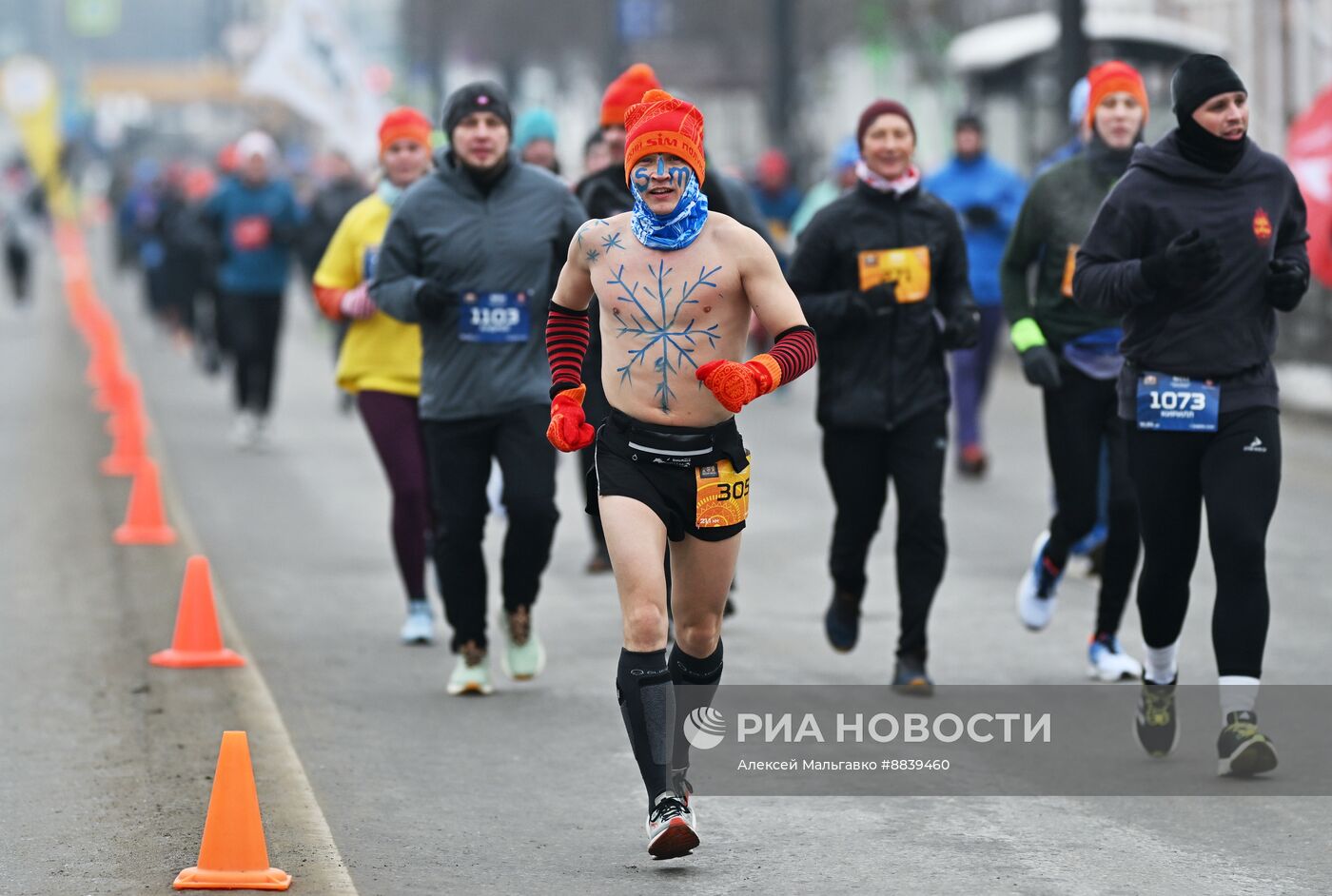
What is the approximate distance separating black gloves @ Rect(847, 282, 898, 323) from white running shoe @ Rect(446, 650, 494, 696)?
1.67 meters

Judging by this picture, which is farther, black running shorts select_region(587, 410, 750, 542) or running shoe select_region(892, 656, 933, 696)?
running shoe select_region(892, 656, 933, 696)

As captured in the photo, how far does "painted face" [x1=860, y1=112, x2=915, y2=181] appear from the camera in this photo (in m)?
8.56

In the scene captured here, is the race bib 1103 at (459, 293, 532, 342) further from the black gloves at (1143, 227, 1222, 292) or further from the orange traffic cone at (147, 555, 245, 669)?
the black gloves at (1143, 227, 1222, 292)

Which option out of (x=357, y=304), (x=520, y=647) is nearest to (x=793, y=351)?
(x=520, y=647)

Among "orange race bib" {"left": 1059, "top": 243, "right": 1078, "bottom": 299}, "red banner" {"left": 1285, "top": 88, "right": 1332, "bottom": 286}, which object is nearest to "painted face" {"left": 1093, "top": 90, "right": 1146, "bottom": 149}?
"orange race bib" {"left": 1059, "top": 243, "right": 1078, "bottom": 299}

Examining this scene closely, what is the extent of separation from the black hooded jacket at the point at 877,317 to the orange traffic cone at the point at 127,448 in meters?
6.34

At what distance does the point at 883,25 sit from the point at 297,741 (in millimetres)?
34627

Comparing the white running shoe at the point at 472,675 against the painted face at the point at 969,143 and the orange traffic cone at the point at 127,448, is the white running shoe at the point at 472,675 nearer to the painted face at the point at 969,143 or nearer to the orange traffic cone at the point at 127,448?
the orange traffic cone at the point at 127,448

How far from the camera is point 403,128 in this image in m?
9.88

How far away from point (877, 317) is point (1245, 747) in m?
2.19

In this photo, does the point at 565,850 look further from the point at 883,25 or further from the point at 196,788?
the point at 883,25

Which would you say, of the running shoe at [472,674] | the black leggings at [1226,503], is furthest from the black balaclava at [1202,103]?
the running shoe at [472,674]

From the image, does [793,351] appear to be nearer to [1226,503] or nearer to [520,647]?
[1226,503]

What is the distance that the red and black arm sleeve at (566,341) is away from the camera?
6879 millimetres
